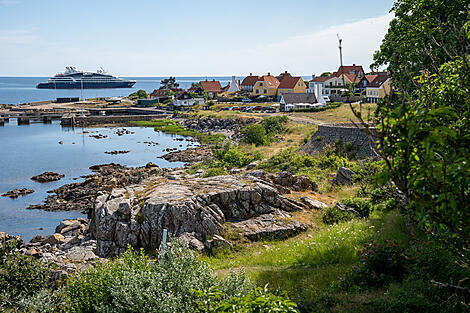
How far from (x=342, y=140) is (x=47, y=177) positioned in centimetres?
3126

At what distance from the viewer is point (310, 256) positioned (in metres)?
13.0

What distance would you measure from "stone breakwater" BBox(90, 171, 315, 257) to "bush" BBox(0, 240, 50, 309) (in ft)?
18.7

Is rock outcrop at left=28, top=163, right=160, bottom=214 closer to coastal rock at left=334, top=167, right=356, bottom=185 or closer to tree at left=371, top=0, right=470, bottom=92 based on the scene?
coastal rock at left=334, top=167, right=356, bottom=185

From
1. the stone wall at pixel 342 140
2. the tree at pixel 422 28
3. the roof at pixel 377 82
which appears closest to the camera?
the tree at pixel 422 28

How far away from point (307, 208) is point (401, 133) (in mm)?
14385

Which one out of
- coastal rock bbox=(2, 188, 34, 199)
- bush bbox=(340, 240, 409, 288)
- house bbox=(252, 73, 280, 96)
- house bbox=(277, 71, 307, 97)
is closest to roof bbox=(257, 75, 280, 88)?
house bbox=(252, 73, 280, 96)

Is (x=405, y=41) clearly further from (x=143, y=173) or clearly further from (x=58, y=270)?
(x=143, y=173)

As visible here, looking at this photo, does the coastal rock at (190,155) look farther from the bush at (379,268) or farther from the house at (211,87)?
the house at (211,87)

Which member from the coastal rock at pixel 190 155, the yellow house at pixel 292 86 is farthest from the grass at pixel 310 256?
the yellow house at pixel 292 86

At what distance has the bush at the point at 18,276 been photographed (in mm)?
9727

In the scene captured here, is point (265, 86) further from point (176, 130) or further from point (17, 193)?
point (17, 193)

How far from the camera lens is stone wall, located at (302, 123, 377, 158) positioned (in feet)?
98.9

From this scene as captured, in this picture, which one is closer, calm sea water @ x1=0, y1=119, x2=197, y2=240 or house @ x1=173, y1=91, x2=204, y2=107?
calm sea water @ x1=0, y1=119, x2=197, y2=240

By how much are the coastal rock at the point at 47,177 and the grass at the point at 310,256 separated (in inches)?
1249
